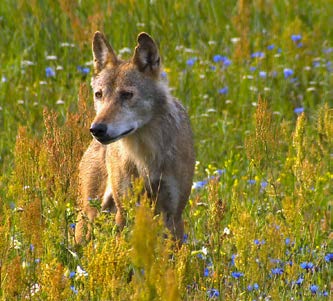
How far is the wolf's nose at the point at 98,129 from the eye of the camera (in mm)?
5895

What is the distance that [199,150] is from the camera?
26.9 ft

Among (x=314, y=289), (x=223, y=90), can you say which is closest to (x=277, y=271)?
(x=314, y=289)

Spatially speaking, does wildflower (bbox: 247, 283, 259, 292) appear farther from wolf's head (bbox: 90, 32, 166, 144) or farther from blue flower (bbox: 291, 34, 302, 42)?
blue flower (bbox: 291, 34, 302, 42)

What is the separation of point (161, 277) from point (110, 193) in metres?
2.83

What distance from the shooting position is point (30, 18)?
993 cm

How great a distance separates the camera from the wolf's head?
6.19 m

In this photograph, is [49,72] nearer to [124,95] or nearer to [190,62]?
[190,62]

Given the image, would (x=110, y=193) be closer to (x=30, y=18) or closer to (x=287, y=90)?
(x=287, y=90)

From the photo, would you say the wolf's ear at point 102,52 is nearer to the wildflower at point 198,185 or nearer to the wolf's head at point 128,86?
the wolf's head at point 128,86

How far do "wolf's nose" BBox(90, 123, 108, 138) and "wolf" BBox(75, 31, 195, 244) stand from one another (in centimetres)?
17

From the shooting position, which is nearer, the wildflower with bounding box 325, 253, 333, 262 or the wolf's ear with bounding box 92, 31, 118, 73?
the wildflower with bounding box 325, 253, 333, 262

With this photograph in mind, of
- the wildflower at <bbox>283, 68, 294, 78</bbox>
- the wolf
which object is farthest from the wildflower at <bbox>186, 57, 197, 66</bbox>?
the wolf

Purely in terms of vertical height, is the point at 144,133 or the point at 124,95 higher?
the point at 124,95

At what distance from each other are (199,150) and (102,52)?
1.84 m
